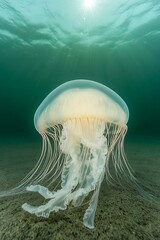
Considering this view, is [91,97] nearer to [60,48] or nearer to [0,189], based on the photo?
[0,189]

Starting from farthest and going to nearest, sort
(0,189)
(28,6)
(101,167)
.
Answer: (28,6), (0,189), (101,167)

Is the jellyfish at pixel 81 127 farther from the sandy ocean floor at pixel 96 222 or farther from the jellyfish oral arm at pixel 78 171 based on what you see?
the sandy ocean floor at pixel 96 222

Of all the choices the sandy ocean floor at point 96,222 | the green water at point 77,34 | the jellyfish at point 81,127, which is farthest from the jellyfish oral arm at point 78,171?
the green water at point 77,34

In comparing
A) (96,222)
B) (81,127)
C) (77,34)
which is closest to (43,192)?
(96,222)

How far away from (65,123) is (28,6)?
13133 millimetres

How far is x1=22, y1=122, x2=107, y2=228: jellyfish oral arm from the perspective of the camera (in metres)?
2.56

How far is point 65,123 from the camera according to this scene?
3.07 metres

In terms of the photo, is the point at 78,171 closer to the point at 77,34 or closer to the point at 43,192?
the point at 43,192

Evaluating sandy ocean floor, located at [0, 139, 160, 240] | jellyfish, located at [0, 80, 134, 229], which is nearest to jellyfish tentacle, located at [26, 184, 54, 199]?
jellyfish, located at [0, 80, 134, 229]

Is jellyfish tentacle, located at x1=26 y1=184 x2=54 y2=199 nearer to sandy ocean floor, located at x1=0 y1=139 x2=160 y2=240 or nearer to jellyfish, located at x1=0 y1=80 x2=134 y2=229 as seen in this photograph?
jellyfish, located at x1=0 y1=80 x2=134 y2=229

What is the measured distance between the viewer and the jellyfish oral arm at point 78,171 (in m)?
2.56

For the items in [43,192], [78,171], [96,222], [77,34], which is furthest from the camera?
[77,34]

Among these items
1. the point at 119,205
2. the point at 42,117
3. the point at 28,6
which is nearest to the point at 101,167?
the point at 119,205

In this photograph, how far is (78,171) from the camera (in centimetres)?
295
